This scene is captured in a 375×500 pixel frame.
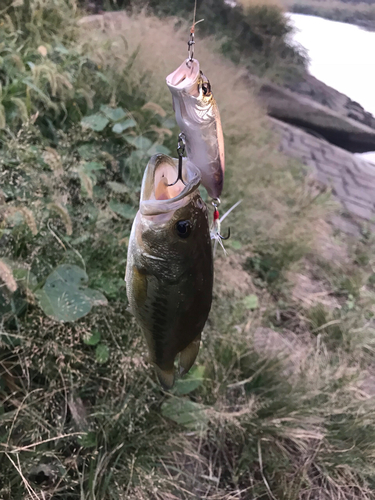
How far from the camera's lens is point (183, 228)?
21.8 inches

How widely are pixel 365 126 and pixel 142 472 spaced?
15.0 feet

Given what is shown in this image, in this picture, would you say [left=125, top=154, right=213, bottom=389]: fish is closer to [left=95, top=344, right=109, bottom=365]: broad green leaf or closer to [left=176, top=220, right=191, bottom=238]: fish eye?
[left=176, top=220, right=191, bottom=238]: fish eye

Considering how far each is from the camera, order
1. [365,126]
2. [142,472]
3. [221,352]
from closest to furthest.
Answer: [142,472] → [221,352] → [365,126]

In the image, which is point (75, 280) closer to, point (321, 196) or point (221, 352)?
point (221, 352)

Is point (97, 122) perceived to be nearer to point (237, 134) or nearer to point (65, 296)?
point (65, 296)

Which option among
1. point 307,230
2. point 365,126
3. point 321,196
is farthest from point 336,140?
point 307,230

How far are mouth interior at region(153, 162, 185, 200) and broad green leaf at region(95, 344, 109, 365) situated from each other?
0.95 m

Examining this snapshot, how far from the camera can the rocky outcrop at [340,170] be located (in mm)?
4176

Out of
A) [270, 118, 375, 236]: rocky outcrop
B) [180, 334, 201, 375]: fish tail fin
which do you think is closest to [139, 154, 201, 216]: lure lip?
[180, 334, 201, 375]: fish tail fin

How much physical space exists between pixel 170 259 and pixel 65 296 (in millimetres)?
663

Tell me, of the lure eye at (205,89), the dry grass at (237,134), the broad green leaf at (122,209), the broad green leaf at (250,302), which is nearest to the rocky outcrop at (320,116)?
the dry grass at (237,134)

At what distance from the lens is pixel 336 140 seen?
16.5ft

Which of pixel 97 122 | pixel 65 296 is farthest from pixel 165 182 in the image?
pixel 97 122

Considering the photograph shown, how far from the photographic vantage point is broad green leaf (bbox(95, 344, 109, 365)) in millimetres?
1367
